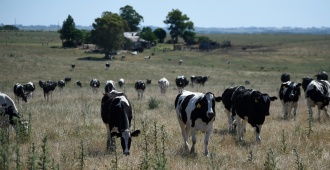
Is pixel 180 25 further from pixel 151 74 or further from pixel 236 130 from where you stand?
pixel 236 130

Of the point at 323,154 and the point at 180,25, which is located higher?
the point at 180,25

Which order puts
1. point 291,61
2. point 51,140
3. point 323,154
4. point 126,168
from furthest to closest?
point 291,61, point 51,140, point 323,154, point 126,168

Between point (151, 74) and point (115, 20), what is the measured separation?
27884 mm

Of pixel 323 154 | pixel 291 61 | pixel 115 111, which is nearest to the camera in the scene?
pixel 323 154

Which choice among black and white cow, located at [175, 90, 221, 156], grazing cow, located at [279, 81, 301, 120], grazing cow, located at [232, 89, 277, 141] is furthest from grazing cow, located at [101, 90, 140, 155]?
grazing cow, located at [279, 81, 301, 120]

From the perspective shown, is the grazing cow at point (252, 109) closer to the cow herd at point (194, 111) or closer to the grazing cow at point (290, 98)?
the cow herd at point (194, 111)

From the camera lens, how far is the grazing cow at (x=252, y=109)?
43.8 feet

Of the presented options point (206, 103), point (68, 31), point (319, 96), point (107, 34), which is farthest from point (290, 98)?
point (68, 31)

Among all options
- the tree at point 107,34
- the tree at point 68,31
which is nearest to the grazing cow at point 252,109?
the tree at point 107,34

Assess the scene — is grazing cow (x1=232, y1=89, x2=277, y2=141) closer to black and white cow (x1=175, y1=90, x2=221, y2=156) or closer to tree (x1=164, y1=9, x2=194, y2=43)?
black and white cow (x1=175, y1=90, x2=221, y2=156)

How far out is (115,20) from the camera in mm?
81000

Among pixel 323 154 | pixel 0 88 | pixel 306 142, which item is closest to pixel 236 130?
pixel 306 142

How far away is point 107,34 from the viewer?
76.5 meters

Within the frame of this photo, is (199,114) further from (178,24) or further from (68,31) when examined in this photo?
(178,24)
